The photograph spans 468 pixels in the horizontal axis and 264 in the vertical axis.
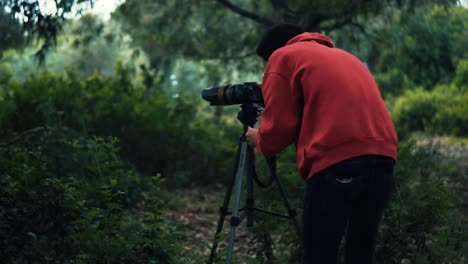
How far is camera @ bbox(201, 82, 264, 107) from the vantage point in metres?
3.29

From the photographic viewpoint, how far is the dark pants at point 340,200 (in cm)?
240

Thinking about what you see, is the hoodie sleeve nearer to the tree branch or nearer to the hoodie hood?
the hoodie hood

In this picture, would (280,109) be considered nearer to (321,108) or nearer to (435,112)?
(321,108)

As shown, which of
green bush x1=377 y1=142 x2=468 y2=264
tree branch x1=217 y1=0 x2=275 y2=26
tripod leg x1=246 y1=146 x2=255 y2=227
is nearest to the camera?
tripod leg x1=246 y1=146 x2=255 y2=227

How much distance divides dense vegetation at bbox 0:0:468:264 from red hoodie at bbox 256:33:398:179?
1153 millimetres

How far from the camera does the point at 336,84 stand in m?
2.43

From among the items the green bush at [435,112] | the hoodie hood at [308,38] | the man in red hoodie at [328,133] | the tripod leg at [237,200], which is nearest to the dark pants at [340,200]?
the man in red hoodie at [328,133]

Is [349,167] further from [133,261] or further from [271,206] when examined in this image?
[271,206]

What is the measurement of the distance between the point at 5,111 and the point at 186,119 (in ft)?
8.41

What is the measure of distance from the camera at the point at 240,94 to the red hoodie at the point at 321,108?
28.1 inches

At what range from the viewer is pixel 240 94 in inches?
130

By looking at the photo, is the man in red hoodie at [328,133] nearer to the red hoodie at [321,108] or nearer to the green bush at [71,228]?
the red hoodie at [321,108]

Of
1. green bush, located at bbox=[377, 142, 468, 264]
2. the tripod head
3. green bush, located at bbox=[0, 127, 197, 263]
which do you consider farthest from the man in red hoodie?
green bush, located at bbox=[377, 142, 468, 264]

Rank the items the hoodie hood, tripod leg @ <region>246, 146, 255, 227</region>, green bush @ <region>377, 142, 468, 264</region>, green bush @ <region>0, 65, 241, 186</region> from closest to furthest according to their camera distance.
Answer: the hoodie hood
tripod leg @ <region>246, 146, 255, 227</region>
green bush @ <region>377, 142, 468, 264</region>
green bush @ <region>0, 65, 241, 186</region>
